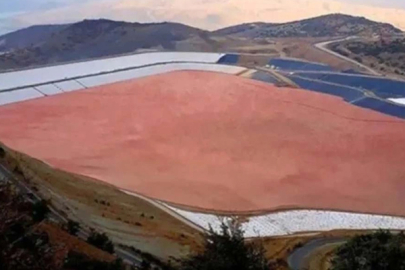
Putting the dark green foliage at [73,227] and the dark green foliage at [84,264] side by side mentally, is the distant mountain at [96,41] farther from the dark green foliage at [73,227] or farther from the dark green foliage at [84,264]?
the dark green foliage at [84,264]

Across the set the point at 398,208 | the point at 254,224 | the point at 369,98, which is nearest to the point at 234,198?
the point at 254,224

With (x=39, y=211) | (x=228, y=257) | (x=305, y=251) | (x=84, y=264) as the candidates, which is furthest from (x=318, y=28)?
(x=228, y=257)

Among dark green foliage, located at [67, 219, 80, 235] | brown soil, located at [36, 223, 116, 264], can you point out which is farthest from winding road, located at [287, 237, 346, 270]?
brown soil, located at [36, 223, 116, 264]

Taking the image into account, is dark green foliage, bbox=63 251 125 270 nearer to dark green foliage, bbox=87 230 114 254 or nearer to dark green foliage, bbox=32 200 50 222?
dark green foliage, bbox=87 230 114 254

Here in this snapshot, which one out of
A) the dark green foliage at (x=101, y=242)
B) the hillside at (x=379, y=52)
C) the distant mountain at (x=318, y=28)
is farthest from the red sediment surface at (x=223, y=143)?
the distant mountain at (x=318, y=28)

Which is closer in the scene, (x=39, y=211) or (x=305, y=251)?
(x=39, y=211)

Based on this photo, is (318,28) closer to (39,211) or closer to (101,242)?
(39,211)
